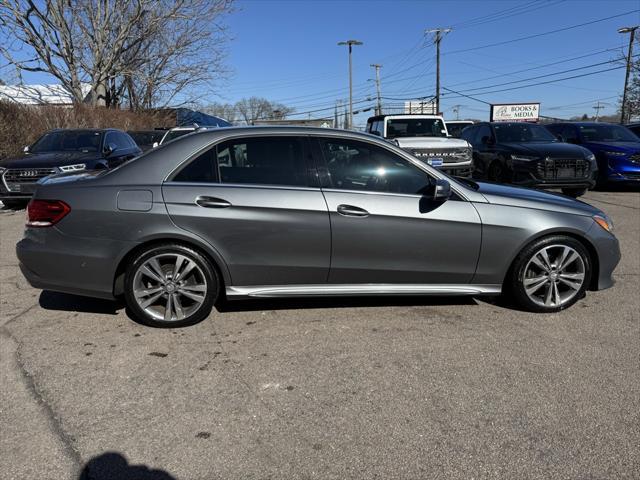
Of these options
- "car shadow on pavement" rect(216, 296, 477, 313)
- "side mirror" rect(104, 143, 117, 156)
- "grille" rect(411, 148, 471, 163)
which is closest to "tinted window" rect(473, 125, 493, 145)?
"grille" rect(411, 148, 471, 163)

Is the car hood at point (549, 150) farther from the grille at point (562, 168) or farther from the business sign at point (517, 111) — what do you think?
the business sign at point (517, 111)

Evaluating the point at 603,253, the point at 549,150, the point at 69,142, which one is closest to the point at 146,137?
the point at 69,142

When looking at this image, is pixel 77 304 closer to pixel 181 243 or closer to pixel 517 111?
pixel 181 243

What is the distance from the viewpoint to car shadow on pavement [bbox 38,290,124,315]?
434cm

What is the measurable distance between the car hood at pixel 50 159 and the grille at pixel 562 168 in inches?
354

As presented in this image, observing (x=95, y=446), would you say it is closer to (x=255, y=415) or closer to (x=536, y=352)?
(x=255, y=415)

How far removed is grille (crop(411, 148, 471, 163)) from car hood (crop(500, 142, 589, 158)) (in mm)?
966

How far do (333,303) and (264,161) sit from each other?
1.45 m

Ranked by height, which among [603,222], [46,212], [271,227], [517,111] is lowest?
[603,222]

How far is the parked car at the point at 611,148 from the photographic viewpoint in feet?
38.6

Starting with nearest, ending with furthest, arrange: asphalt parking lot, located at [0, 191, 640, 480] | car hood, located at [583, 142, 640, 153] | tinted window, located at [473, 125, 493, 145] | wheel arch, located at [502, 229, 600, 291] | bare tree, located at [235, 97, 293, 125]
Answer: asphalt parking lot, located at [0, 191, 640, 480] → wheel arch, located at [502, 229, 600, 291] → car hood, located at [583, 142, 640, 153] → tinted window, located at [473, 125, 493, 145] → bare tree, located at [235, 97, 293, 125]

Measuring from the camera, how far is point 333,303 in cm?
444

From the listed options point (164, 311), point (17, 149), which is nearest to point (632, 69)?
point (17, 149)

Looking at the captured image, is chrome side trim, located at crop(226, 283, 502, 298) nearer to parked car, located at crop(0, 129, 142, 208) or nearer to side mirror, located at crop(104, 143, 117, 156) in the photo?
parked car, located at crop(0, 129, 142, 208)
